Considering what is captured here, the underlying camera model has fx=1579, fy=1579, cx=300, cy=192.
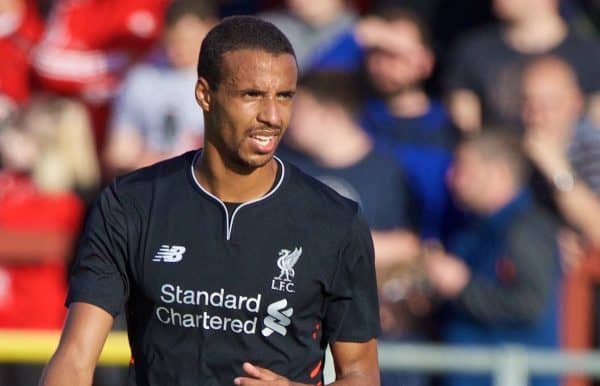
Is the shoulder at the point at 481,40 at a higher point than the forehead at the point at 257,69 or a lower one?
lower

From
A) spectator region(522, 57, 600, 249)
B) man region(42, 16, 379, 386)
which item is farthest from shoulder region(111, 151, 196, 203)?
spectator region(522, 57, 600, 249)

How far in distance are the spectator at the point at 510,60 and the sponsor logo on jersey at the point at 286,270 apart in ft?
12.2

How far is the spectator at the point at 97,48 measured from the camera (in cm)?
888

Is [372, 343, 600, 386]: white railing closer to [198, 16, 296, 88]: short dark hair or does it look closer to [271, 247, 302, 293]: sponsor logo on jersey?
[271, 247, 302, 293]: sponsor logo on jersey

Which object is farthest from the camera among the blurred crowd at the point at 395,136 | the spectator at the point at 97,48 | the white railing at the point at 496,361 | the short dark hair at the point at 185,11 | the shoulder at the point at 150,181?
the spectator at the point at 97,48

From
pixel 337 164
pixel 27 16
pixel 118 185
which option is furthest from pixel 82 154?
pixel 118 185

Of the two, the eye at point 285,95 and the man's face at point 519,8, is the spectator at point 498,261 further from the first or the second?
the eye at point 285,95

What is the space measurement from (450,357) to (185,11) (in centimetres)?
236

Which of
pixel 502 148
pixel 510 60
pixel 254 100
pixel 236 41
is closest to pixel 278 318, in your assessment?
pixel 254 100

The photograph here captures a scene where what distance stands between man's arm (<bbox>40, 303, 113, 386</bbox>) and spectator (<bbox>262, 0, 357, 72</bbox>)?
13.4ft

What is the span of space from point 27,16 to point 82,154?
0.93m

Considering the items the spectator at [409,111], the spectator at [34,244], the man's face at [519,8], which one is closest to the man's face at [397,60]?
the spectator at [409,111]

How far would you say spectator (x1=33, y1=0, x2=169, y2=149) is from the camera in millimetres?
8883

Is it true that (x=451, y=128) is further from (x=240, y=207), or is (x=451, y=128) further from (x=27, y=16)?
(x=240, y=207)
